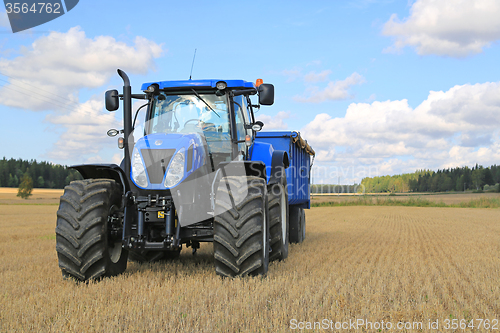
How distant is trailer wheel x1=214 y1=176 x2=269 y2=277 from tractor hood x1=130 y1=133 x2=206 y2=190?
571mm

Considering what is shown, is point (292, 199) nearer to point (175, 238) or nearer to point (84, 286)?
point (175, 238)

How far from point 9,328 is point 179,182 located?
248cm

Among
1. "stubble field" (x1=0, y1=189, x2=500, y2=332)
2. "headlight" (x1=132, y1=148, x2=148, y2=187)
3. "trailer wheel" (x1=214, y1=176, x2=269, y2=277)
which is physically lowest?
"stubble field" (x1=0, y1=189, x2=500, y2=332)

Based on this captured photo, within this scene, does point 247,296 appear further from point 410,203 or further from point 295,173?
point 410,203

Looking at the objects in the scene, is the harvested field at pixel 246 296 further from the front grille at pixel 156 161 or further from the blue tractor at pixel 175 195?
the front grille at pixel 156 161

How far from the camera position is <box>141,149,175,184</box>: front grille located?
5.62m

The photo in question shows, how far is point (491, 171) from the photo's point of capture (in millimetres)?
116062

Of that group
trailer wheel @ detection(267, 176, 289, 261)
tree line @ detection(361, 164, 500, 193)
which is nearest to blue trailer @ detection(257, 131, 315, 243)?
trailer wheel @ detection(267, 176, 289, 261)

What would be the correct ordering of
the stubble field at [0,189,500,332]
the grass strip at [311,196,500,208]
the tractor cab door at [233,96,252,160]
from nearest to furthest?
the stubble field at [0,189,500,332]
the tractor cab door at [233,96,252,160]
the grass strip at [311,196,500,208]

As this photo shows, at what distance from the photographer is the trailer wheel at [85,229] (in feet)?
17.5

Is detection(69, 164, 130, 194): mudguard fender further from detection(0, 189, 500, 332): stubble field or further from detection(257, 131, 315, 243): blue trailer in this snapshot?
detection(257, 131, 315, 243): blue trailer

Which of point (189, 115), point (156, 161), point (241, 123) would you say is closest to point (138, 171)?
point (156, 161)

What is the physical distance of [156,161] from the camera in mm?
5660

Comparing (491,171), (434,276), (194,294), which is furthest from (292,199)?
(491,171)
